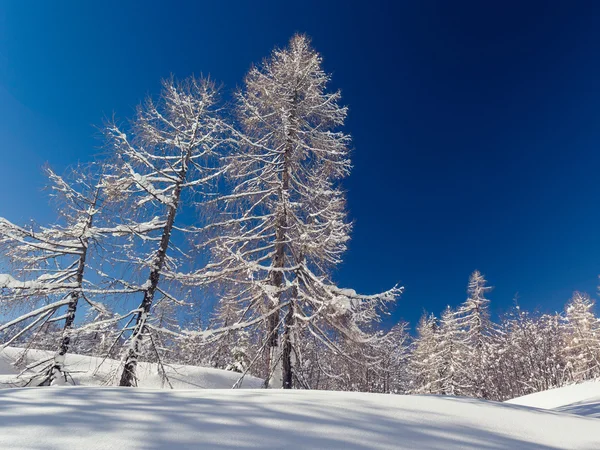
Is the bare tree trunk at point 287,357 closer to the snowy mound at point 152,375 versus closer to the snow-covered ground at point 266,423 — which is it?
the snow-covered ground at point 266,423

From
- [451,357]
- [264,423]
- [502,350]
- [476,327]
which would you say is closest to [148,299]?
[264,423]

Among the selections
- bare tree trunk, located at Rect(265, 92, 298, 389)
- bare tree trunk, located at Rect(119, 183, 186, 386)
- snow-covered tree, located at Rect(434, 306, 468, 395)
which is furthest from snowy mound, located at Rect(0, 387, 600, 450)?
snow-covered tree, located at Rect(434, 306, 468, 395)

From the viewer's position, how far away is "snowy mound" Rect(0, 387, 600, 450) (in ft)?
5.69

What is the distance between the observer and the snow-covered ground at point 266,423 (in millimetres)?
1733

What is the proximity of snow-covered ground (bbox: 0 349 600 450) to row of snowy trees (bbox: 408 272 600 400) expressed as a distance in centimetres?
2736

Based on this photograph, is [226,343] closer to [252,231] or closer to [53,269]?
[252,231]

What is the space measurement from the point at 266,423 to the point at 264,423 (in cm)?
1

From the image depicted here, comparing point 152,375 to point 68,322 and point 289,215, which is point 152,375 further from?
point 289,215

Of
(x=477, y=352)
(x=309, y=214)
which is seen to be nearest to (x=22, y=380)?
(x=309, y=214)

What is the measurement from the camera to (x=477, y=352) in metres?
28.8

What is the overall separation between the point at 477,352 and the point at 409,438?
3219 centimetres

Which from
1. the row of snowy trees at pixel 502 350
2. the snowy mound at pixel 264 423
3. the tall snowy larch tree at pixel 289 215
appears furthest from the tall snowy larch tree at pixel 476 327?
the snowy mound at pixel 264 423

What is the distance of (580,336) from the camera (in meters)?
33.5

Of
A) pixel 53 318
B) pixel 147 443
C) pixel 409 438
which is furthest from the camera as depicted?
pixel 53 318
